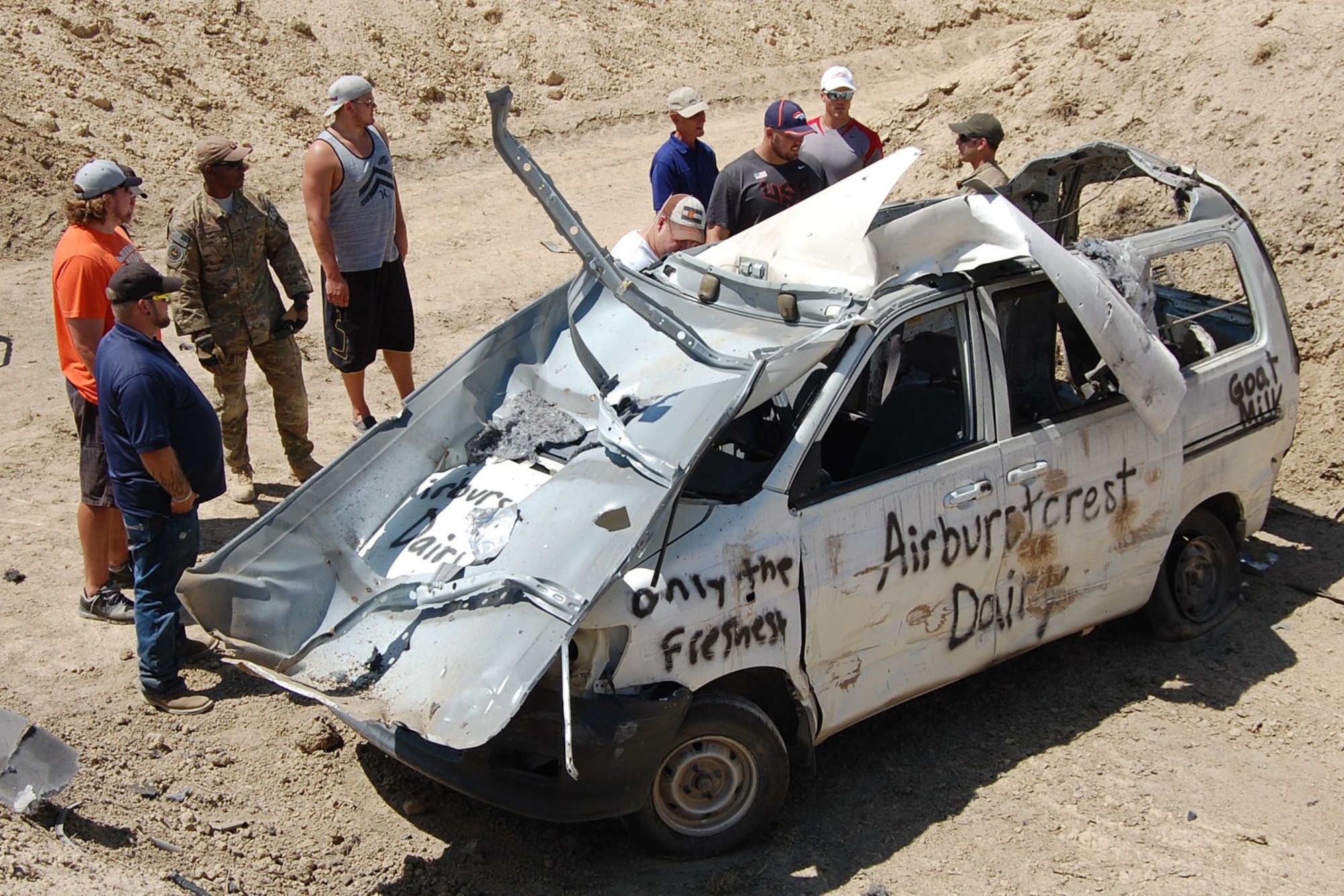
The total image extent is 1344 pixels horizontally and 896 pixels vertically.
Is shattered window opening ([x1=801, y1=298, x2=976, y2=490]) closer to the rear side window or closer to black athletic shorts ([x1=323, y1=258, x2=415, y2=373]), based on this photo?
the rear side window

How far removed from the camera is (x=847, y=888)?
4492 mm

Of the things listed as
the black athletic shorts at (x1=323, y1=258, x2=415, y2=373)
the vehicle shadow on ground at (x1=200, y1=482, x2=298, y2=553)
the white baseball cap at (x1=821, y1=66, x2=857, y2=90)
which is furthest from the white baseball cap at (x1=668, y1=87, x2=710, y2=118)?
the vehicle shadow on ground at (x1=200, y1=482, x2=298, y2=553)

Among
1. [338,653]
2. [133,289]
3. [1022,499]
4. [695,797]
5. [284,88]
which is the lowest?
[695,797]

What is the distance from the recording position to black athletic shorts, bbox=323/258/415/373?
24.7ft

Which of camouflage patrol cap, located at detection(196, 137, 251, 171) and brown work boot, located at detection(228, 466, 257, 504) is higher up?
camouflage patrol cap, located at detection(196, 137, 251, 171)

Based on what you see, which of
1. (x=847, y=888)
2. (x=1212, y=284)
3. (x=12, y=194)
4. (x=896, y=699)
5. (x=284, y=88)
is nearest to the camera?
(x=847, y=888)

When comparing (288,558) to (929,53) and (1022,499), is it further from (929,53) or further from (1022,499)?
(929,53)

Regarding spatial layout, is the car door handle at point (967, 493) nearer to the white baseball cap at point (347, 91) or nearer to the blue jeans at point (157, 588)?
the blue jeans at point (157, 588)

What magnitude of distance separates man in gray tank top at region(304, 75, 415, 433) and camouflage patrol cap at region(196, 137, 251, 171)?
49 cm

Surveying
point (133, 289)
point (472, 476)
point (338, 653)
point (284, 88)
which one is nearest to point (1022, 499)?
point (472, 476)

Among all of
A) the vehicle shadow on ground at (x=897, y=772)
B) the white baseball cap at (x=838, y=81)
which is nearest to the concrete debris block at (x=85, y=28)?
the white baseball cap at (x=838, y=81)

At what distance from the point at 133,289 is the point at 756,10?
50.4ft

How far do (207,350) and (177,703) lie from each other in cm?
213

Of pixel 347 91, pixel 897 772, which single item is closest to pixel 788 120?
pixel 347 91
